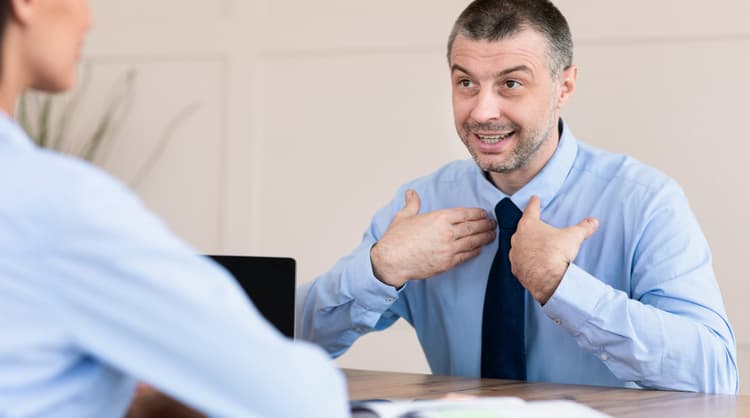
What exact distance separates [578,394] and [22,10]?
3.56 feet

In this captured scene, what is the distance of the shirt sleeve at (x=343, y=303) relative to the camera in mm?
1969

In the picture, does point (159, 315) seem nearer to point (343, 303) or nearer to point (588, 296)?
point (588, 296)

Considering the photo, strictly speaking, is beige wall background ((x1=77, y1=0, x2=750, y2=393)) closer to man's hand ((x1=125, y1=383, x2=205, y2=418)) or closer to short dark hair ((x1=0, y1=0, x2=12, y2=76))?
man's hand ((x1=125, y1=383, x2=205, y2=418))

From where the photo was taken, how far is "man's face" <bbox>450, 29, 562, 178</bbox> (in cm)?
202

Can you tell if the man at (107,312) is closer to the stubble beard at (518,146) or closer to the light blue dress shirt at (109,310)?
the light blue dress shirt at (109,310)

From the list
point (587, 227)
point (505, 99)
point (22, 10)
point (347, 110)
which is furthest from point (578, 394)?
point (347, 110)

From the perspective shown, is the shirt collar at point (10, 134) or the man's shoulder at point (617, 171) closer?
the shirt collar at point (10, 134)

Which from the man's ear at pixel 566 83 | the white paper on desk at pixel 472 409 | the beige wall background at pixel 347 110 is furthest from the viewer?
the beige wall background at pixel 347 110

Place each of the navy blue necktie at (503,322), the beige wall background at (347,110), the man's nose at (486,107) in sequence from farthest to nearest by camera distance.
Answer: the beige wall background at (347,110), the man's nose at (486,107), the navy blue necktie at (503,322)

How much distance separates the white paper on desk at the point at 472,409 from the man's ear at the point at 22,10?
57 cm

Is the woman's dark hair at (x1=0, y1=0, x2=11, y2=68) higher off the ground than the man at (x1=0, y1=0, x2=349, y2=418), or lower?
higher

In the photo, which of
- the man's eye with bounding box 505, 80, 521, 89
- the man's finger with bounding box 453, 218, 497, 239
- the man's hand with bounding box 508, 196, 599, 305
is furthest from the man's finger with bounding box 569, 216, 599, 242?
the man's eye with bounding box 505, 80, 521, 89

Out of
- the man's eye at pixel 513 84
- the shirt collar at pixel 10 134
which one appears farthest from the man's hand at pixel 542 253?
the shirt collar at pixel 10 134

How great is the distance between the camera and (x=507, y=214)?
2014 millimetres
